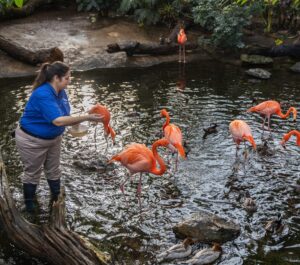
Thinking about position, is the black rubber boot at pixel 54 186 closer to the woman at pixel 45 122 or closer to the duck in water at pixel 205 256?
the woman at pixel 45 122

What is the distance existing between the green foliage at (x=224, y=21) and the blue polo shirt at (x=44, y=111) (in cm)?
1000

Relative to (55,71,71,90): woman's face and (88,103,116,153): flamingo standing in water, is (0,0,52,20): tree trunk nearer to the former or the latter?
(88,103,116,153): flamingo standing in water

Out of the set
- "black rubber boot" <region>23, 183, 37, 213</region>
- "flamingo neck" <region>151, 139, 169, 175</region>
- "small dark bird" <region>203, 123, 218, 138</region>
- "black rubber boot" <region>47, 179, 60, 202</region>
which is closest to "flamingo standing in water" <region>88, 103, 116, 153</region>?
"flamingo neck" <region>151, 139, 169, 175</region>

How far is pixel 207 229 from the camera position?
5.21 metres

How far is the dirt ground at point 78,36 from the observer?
13638 mm

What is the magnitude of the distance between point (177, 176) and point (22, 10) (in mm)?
11490

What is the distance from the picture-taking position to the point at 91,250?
4289 mm

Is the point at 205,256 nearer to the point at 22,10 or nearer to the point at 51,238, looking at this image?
the point at 51,238

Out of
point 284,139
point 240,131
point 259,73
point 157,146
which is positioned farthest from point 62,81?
point 259,73

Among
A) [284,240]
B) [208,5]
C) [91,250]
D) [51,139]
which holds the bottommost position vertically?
[284,240]

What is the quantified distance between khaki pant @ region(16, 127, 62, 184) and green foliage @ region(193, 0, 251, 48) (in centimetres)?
988

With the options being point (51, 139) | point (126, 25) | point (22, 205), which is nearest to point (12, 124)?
point (22, 205)

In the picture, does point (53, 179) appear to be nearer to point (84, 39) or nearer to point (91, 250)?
point (91, 250)

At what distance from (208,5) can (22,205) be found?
11.0 metres
